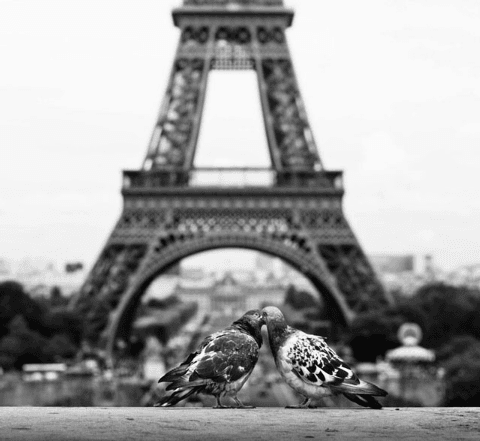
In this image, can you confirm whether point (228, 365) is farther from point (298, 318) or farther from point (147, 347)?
point (298, 318)

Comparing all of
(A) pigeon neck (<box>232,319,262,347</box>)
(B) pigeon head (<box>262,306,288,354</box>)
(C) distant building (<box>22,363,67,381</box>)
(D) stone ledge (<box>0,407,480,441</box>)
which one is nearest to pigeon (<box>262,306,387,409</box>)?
(B) pigeon head (<box>262,306,288,354</box>)

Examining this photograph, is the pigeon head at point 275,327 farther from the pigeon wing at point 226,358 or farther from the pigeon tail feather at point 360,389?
the pigeon tail feather at point 360,389

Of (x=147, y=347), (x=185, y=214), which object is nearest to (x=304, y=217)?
(x=185, y=214)

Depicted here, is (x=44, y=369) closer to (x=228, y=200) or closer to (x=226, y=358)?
(x=228, y=200)

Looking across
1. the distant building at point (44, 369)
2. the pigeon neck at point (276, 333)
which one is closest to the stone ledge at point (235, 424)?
the pigeon neck at point (276, 333)

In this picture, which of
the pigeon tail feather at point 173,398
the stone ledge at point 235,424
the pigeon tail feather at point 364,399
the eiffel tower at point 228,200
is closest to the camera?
the stone ledge at point 235,424

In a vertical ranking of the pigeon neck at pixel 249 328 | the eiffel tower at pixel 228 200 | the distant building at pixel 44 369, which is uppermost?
the eiffel tower at pixel 228 200
